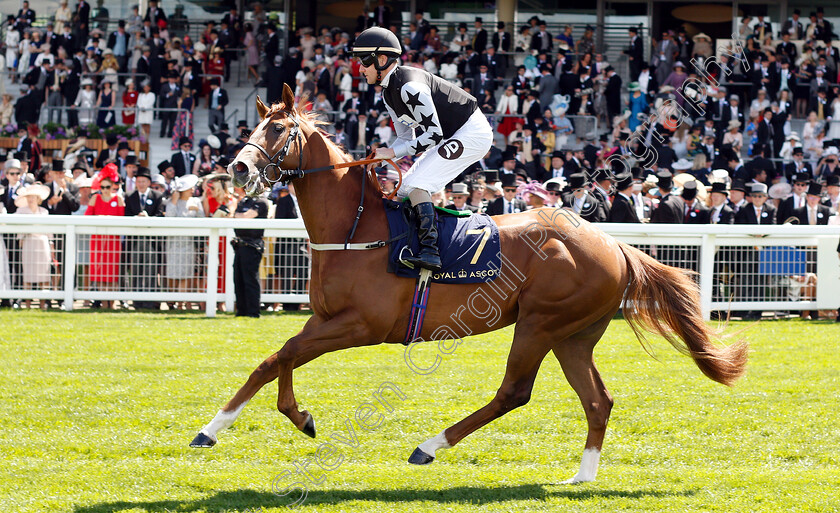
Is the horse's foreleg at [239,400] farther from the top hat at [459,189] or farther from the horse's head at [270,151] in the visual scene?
the top hat at [459,189]

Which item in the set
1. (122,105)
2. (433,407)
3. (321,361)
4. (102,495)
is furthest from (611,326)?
(122,105)

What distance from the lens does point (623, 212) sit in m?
10.7

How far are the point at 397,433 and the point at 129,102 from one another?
48.5 feet

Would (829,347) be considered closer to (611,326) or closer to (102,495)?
(611,326)

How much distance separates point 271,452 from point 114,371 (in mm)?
2493

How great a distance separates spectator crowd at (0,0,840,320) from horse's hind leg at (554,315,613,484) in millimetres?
5808

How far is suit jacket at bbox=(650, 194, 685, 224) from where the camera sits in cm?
1070

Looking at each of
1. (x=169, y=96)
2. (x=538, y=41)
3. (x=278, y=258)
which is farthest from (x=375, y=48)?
→ (x=538, y=41)

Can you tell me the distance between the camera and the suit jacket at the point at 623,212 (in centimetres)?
1066

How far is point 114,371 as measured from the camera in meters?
7.29

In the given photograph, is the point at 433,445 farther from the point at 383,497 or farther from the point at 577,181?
the point at 577,181

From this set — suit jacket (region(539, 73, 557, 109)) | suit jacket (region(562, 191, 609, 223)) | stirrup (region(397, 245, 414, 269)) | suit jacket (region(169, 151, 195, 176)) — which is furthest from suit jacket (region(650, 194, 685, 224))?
suit jacket (region(539, 73, 557, 109))

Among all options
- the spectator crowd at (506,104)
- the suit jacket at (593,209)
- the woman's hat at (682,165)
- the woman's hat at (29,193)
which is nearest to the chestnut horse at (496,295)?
the suit jacket at (593,209)

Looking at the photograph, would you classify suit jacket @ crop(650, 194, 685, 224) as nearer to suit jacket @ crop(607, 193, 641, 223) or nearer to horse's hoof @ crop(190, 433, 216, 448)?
suit jacket @ crop(607, 193, 641, 223)
